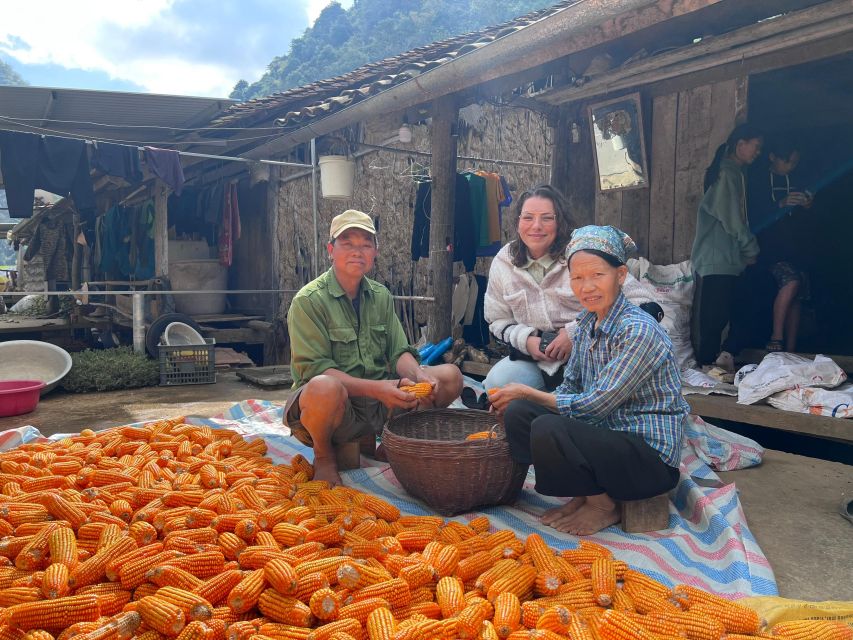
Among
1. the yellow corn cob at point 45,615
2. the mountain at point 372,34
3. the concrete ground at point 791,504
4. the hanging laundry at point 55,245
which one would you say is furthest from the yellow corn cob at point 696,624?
the mountain at point 372,34

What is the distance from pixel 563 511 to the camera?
315 centimetres

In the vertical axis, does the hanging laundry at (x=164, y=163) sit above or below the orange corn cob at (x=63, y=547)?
above

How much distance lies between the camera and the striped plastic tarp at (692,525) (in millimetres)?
2629

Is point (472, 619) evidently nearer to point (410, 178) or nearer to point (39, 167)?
point (410, 178)

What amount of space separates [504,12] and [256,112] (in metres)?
31.8

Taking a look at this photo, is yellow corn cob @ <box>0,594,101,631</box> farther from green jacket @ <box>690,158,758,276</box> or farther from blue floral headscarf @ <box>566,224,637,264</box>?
green jacket @ <box>690,158,758,276</box>

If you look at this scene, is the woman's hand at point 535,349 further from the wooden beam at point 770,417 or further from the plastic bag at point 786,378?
the plastic bag at point 786,378

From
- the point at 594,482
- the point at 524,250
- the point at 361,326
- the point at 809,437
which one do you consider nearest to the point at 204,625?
the point at 594,482

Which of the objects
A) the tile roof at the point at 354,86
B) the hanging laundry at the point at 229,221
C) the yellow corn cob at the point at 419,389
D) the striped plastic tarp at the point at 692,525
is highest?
the tile roof at the point at 354,86

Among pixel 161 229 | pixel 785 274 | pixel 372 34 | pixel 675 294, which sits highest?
pixel 372 34

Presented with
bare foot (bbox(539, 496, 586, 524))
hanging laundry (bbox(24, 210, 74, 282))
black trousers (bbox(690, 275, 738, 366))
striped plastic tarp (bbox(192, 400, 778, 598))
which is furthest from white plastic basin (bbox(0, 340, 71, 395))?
hanging laundry (bbox(24, 210, 74, 282))

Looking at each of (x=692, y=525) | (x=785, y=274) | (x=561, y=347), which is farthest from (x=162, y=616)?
(x=785, y=274)

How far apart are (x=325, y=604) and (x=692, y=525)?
191 centimetres

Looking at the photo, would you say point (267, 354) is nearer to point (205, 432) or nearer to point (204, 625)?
point (205, 432)
